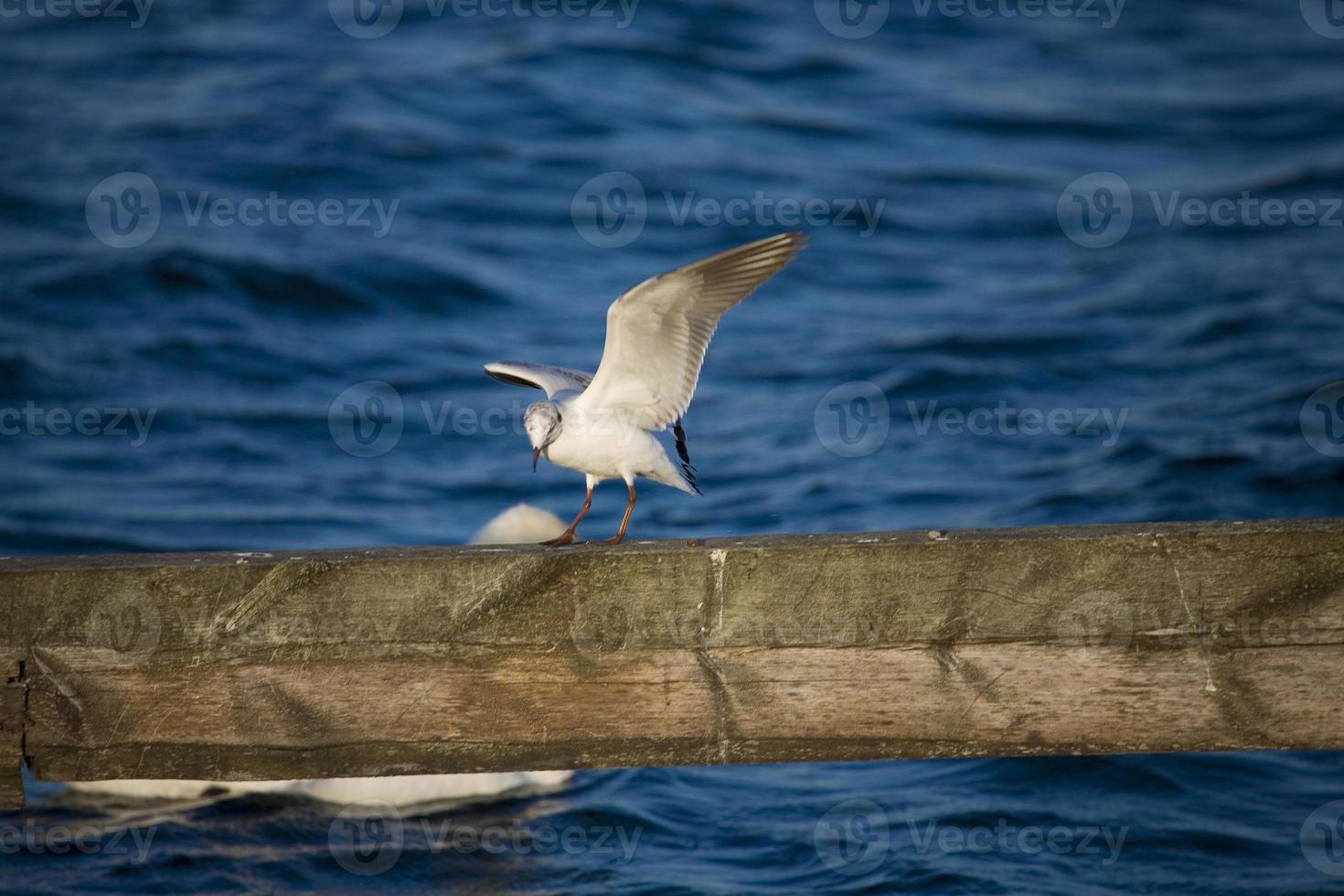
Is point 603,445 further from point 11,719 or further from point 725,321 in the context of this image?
point 725,321

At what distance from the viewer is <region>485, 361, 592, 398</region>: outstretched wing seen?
18.3 ft

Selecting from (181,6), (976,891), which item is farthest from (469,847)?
(181,6)

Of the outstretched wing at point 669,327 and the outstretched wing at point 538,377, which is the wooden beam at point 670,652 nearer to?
the outstretched wing at point 669,327

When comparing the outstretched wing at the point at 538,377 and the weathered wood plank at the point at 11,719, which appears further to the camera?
the outstretched wing at the point at 538,377

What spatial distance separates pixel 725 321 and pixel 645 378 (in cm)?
832

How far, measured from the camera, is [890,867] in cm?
570

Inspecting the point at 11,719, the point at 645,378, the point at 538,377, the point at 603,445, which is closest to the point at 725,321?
the point at 538,377

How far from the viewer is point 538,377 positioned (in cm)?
562

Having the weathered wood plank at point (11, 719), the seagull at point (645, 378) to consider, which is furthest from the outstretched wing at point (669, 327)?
the weathered wood plank at point (11, 719)

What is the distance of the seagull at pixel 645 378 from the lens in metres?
4.75

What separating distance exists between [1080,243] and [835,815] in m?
9.99

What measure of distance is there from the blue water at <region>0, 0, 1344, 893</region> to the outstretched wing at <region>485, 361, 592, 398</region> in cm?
204

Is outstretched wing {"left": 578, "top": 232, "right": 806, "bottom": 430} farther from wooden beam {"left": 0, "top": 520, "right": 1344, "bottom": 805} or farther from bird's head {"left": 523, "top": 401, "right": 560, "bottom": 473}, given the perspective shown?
wooden beam {"left": 0, "top": 520, "right": 1344, "bottom": 805}

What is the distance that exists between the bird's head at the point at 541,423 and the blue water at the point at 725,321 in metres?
1.93
